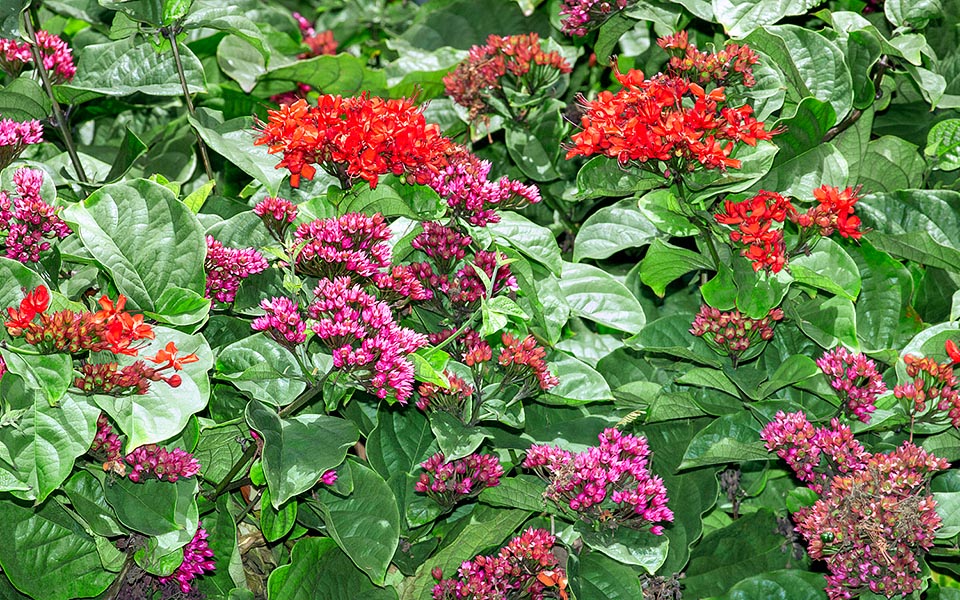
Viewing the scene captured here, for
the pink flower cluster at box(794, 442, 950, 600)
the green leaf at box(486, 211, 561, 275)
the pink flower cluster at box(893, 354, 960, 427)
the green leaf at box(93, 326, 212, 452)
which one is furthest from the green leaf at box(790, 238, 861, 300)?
the green leaf at box(93, 326, 212, 452)

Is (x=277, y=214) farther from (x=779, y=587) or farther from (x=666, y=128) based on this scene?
(x=779, y=587)

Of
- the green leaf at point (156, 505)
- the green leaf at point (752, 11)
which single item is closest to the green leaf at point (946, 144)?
the green leaf at point (752, 11)

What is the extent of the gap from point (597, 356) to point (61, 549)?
34.8 inches

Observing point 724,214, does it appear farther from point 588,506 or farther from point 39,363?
point 39,363

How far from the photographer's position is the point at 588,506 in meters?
1.31

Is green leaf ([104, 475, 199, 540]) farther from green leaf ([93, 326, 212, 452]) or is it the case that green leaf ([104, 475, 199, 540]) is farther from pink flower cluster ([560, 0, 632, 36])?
pink flower cluster ([560, 0, 632, 36])

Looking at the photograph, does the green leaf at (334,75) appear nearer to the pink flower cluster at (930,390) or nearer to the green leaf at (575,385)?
the green leaf at (575,385)

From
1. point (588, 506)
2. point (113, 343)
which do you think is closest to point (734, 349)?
point (588, 506)

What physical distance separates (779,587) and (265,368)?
83cm

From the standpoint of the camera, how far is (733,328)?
145cm

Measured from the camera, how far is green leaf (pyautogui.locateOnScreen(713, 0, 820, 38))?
1.61 metres

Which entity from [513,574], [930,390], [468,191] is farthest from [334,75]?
[930,390]

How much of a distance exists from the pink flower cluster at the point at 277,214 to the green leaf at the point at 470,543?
19.7 inches

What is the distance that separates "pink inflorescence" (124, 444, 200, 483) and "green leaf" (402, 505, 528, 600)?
0.38 meters
